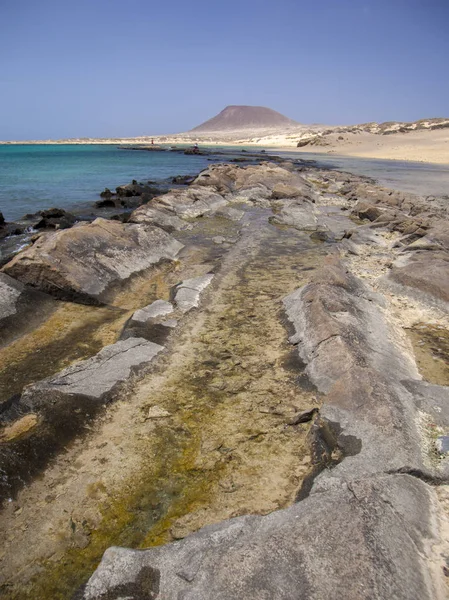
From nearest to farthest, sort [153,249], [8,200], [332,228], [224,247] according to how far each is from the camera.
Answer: [153,249] < [224,247] < [332,228] < [8,200]

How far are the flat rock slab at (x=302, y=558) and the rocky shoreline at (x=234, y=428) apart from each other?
10 mm

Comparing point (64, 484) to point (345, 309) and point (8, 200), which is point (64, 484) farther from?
point (8, 200)

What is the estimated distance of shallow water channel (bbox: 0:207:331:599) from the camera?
10.4 ft

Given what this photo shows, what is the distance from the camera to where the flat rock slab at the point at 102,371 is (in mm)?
4508

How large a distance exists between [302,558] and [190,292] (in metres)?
5.51

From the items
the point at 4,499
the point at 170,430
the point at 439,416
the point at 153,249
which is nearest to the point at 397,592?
the point at 439,416

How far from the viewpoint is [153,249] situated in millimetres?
10266

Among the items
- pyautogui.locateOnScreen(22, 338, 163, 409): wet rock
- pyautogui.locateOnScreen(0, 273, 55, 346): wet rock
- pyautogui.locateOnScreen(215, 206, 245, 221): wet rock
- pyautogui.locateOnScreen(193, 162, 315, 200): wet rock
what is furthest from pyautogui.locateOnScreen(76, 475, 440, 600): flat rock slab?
pyautogui.locateOnScreen(193, 162, 315, 200): wet rock

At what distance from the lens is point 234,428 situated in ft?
14.2

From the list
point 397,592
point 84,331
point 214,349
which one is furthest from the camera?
point 84,331

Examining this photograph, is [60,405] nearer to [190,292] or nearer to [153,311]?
[153,311]

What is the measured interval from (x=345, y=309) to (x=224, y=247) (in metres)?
6.01

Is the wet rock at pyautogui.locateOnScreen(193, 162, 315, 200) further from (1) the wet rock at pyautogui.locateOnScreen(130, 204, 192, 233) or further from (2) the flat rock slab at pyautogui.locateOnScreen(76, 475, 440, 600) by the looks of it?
(2) the flat rock slab at pyautogui.locateOnScreen(76, 475, 440, 600)

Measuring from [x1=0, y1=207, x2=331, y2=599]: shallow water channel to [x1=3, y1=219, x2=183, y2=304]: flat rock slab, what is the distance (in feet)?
2.27
